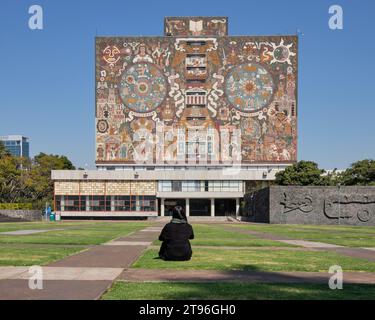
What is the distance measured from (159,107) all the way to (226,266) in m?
97.1

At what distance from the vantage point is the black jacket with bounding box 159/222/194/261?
49.6 feet

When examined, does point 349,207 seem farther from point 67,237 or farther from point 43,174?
point 43,174

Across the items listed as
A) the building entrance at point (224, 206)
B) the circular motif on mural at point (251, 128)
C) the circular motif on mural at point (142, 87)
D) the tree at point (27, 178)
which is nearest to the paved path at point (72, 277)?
the tree at point (27, 178)

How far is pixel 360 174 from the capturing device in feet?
287

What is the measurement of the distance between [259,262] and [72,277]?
18.5ft

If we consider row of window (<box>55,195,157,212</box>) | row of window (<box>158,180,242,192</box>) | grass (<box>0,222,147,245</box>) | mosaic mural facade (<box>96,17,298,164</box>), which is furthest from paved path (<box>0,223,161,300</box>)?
mosaic mural facade (<box>96,17,298,164</box>)

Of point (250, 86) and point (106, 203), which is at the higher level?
point (250, 86)

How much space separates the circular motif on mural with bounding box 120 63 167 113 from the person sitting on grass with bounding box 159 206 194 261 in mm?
95347

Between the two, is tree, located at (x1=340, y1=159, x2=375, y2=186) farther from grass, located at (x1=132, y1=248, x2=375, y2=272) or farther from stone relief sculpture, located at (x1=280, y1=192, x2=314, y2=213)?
grass, located at (x1=132, y1=248, x2=375, y2=272)

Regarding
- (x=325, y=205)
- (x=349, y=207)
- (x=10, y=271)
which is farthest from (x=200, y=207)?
(x=10, y=271)

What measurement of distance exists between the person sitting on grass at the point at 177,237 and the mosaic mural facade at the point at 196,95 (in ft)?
309

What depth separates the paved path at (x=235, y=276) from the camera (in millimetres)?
11602

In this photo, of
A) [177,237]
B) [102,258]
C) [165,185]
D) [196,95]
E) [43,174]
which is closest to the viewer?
[177,237]
